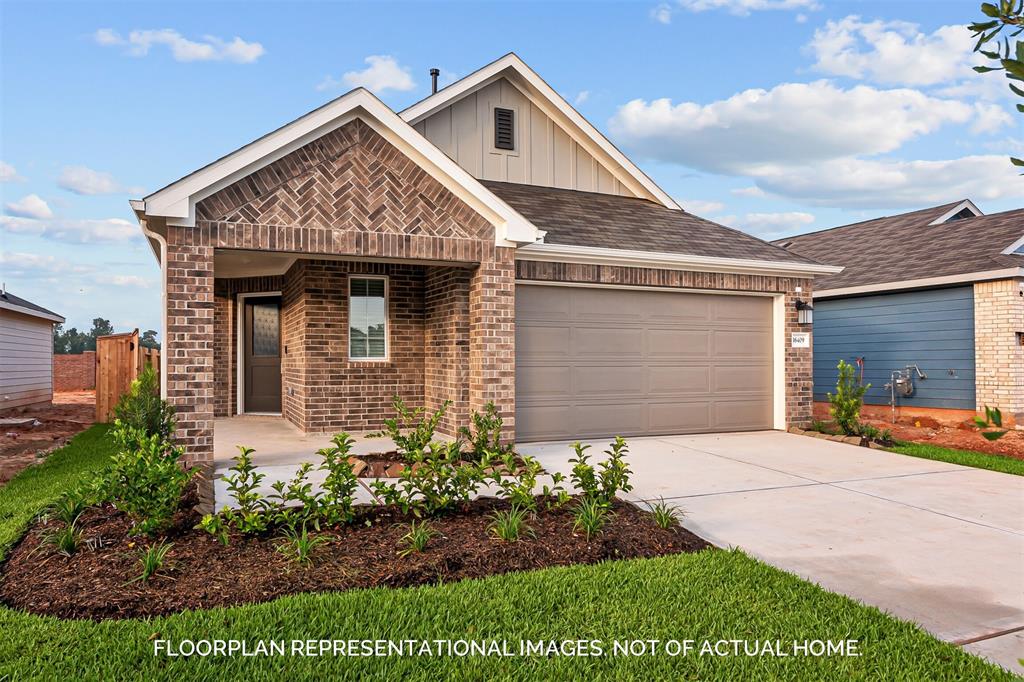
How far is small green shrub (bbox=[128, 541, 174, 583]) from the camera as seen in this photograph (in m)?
4.03

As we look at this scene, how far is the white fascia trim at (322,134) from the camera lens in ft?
23.8

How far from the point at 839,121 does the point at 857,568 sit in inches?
554

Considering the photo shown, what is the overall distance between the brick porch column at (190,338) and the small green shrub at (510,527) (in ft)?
13.2

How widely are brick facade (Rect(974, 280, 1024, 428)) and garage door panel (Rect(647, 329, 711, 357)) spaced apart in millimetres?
5441

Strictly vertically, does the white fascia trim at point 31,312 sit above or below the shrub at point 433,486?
above

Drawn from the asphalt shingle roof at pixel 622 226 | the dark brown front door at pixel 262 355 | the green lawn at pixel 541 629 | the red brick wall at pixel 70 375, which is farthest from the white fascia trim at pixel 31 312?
the green lawn at pixel 541 629

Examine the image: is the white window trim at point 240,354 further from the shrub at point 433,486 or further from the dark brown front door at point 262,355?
the shrub at point 433,486

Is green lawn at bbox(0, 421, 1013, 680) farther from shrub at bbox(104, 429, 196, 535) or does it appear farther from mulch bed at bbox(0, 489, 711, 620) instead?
shrub at bbox(104, 429, 196, 535)

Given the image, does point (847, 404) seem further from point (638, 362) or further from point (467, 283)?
point (467, 283)

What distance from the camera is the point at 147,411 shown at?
7012 mm

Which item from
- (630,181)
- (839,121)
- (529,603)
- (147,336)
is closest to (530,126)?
(630,181)

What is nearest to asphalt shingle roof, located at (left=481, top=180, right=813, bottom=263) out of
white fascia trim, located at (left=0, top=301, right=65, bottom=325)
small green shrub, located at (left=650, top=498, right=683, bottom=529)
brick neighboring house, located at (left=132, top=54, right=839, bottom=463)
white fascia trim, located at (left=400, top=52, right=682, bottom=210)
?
brick neighboring house, located at (left=132, top=54, right=839, bottom=463)

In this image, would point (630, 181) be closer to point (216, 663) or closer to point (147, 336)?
point (216, 663)

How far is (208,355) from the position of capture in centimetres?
752
